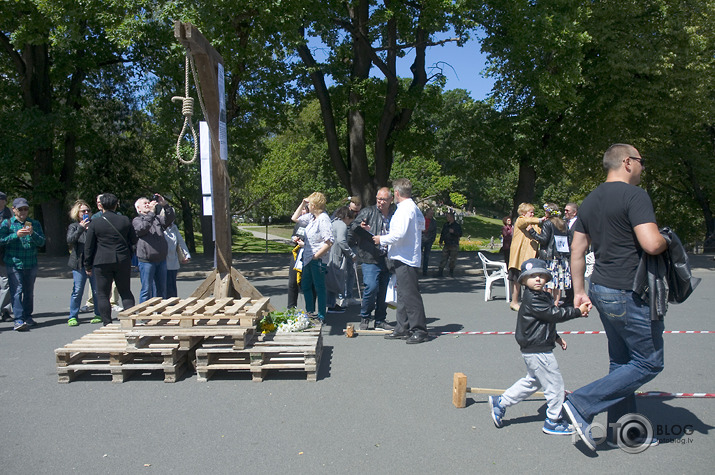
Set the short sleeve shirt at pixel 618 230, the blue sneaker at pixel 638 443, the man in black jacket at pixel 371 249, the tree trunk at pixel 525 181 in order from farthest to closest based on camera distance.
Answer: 1. the tree trunk at pixel 525 181
2. the man in black jacket at pixel 371 249
3. the blue sneaker at pixel 638 443
4. the short sleeve shirt at pixel 618 230

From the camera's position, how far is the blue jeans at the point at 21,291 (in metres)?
8.06

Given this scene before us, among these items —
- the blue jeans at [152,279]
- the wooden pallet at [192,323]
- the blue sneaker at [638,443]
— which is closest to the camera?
the blue sneaker at [638,443]

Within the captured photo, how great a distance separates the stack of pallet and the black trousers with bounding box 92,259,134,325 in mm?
1328

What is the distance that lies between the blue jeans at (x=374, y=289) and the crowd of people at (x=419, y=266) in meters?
0.01

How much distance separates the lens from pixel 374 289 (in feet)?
25.1

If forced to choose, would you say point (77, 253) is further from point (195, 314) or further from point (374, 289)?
point (374, 289)

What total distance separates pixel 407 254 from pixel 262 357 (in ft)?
7.46

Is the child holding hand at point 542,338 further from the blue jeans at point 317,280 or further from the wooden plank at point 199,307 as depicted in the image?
the blue jeans at point 317,280

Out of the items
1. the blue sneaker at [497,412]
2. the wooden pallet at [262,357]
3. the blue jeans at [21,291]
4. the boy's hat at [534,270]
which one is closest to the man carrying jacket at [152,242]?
the blue jeans at [21,291]

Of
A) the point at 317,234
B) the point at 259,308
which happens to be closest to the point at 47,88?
the point at 317,234

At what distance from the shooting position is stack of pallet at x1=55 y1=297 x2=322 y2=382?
18.2 feet

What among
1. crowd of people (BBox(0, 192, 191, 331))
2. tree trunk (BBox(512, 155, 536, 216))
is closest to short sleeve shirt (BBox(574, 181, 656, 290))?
crowd of people (BBox(0, 192, 191, 331))

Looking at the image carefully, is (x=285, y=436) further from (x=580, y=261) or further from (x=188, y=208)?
(x=188, y=208)

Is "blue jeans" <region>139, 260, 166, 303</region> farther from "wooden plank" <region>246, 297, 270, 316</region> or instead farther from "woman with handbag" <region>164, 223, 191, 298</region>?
"wooden plank" <region>246, 297, 270, 316</region>
